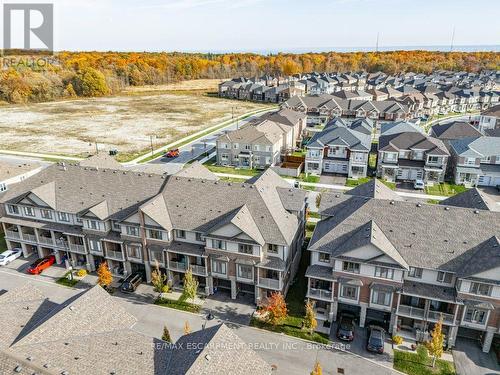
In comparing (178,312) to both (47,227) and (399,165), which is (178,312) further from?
(399,165)

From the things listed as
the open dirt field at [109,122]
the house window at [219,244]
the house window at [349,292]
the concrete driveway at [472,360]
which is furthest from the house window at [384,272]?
the open dirt field at [109,122]

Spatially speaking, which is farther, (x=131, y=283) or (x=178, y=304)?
(x=131, y=283)

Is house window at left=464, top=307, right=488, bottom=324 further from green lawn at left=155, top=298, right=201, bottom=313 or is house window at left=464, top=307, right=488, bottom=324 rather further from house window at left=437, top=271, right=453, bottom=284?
green lawn at left=155, top=298, right=201, bottom=313

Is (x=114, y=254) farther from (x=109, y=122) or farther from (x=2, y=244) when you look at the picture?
(x=109, y=122)

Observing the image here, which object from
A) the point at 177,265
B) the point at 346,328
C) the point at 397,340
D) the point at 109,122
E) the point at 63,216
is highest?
the point at 109,122

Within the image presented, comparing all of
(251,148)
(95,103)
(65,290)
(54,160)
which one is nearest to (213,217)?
(65,290)

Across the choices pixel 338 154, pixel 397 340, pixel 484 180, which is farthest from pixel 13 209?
pixel 484 180

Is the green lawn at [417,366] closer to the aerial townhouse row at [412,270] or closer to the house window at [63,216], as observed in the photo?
the aerial townhouse row at [412,270]
